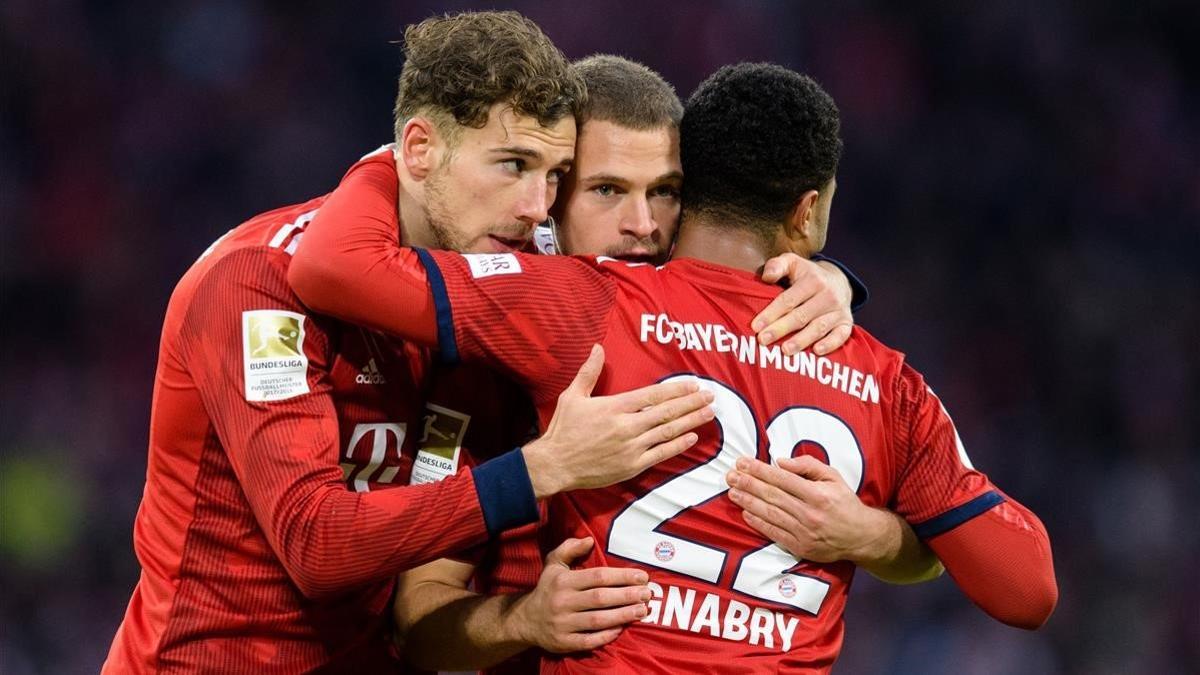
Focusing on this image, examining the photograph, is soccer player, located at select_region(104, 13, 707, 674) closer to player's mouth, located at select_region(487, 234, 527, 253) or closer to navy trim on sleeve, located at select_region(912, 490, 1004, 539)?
player's mouth, located at select_region(487, 234, 527, 253)

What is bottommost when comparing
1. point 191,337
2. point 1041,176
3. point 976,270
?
point 976,270

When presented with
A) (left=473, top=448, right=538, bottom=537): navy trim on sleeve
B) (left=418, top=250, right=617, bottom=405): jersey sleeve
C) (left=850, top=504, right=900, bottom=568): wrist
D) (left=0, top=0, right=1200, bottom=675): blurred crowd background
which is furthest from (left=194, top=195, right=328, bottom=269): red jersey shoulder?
(left=0, top=0, right=1200, bottom=675): blurred crowd background

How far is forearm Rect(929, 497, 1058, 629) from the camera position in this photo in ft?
9.78

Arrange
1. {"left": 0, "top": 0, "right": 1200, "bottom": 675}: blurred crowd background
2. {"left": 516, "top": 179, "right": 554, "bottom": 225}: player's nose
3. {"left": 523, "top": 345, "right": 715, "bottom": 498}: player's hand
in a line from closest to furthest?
{"left": 523, "top": 345, "right": 715, "bottom": 498}: player's hand → {"left": 516, "top": 179, "right": 554, "bottom": 225}: player's nose → {"left": 0, "top": 0, "right": 1200, "bottom": 675}: blurred crowd background

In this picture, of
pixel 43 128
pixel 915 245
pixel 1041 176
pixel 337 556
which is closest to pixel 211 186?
pixel 43 128

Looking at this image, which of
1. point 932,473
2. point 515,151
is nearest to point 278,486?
point 515,151

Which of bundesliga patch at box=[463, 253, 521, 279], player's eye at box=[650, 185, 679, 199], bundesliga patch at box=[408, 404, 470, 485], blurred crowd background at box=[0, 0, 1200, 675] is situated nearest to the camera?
bundesliga patch at box=[463, 253, 521, 279]

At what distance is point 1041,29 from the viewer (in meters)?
10.5

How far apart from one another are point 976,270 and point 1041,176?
98 centimetres

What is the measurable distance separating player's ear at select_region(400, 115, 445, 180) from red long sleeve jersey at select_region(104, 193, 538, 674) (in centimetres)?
28

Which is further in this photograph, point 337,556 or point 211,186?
point 211,186

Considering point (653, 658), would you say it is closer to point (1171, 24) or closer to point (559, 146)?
point (559, 146)

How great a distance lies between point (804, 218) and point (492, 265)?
79cm

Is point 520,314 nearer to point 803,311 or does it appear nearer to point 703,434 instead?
point 703,434
